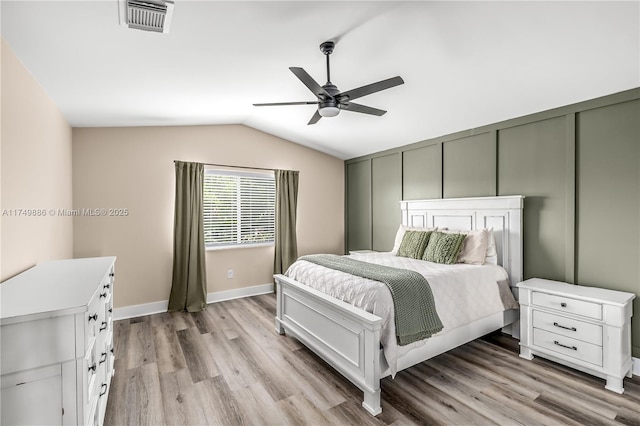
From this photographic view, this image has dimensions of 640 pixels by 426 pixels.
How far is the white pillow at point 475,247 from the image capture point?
131 inches

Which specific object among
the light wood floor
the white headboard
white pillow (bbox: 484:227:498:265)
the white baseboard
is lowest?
the light wood floor

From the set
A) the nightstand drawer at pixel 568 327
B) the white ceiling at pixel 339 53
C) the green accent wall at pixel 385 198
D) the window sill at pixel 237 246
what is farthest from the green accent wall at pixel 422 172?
the window sill at pixel 237 246

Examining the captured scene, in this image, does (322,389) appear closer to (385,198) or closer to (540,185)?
(540,185)

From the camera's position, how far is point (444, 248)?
133 inches

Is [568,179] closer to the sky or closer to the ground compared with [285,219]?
closer to the sky

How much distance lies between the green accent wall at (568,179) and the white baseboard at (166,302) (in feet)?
9.95

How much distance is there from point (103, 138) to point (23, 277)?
247 cm

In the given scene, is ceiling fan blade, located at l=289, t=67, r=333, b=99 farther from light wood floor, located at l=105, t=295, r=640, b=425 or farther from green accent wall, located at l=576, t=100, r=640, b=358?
green accent wall, located at l=576, t=100, r=640, b=358

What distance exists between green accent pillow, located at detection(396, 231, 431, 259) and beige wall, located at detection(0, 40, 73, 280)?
3.51 m

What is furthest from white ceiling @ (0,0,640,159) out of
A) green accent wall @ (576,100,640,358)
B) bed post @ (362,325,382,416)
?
bed post @ (362,325,382,416)

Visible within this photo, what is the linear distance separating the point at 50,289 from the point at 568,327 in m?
3.70

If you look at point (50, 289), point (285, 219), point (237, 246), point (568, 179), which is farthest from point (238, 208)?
point (568, 179)

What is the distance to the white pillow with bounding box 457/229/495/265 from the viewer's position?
3.32 meters

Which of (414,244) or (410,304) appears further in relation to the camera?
(414,244)
